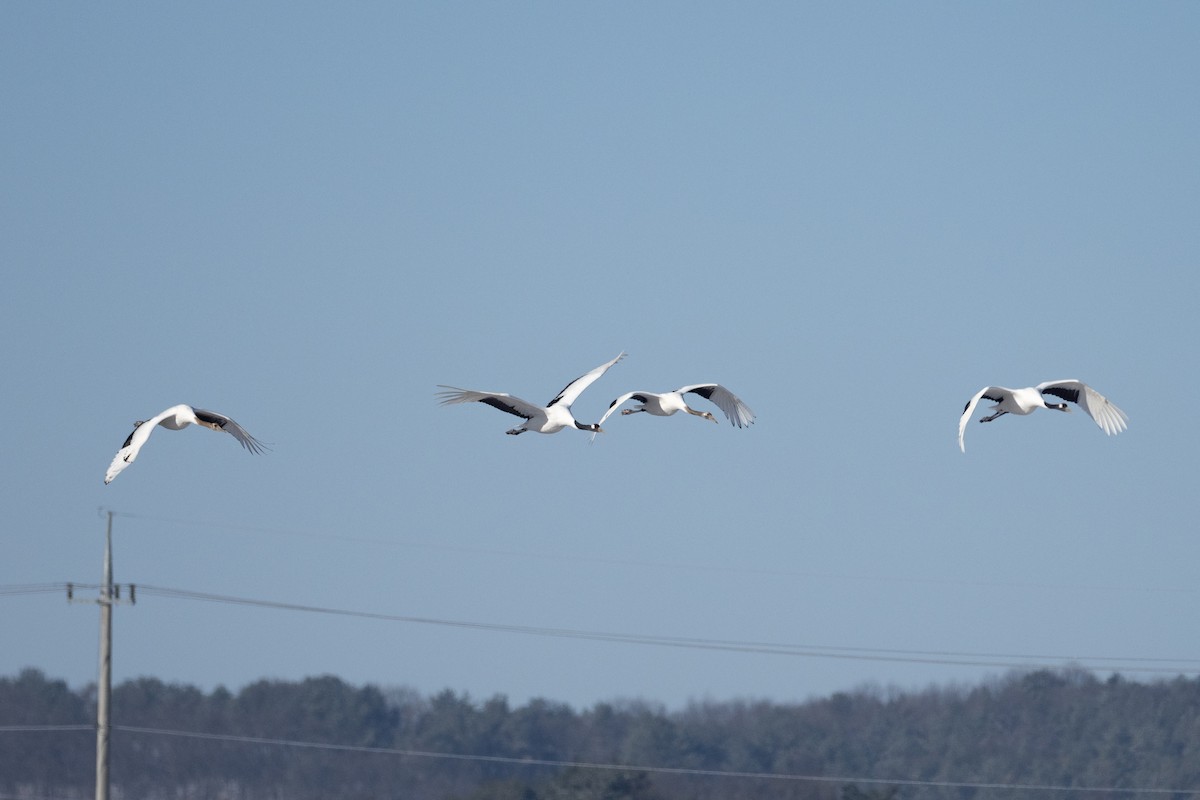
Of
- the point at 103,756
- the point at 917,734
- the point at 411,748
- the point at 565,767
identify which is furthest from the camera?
the point at 917,734

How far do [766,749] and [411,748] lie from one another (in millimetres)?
13674

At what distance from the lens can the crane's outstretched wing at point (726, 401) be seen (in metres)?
34.9

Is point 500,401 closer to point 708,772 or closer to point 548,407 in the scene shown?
point 548,407

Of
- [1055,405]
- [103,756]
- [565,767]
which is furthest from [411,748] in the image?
[1055,405]

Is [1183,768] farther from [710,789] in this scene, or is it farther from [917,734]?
[710,789]

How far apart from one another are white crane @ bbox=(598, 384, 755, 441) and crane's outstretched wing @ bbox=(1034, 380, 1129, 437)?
5305mm

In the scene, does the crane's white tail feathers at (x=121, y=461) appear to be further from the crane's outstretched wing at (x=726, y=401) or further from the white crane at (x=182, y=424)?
the crane's outstretched wing at (x=726, y=401)

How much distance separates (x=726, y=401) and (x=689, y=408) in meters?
0.68

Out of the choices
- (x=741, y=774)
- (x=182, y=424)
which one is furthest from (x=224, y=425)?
(x=741, y=774)

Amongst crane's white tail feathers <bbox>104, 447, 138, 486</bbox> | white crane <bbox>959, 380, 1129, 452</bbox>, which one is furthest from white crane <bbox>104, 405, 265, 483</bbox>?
white crane <bbox>959, 380, 1129, 452</bbox>

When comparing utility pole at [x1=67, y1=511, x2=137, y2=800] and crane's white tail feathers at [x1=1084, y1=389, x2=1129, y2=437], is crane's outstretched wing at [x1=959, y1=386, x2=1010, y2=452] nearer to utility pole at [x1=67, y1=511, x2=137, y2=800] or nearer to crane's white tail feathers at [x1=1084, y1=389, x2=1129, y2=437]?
crane's white tail feathers at [x1=1084, y1=389, x2=1129, y2=437]

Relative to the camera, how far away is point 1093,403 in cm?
3316

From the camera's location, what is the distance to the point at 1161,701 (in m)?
82.7

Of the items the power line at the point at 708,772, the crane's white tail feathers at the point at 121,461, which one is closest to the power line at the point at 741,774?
the power line at the point at 708,772
